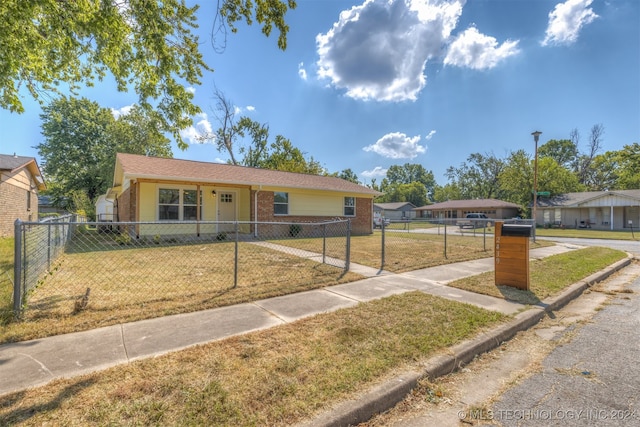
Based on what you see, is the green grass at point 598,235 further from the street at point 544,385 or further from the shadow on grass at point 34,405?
the shadow on grass at point 34,405

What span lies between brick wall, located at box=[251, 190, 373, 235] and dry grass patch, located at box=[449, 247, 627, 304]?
10.3m

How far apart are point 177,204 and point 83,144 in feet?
95.0

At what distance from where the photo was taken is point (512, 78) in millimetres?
14578

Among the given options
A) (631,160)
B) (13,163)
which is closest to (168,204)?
(13,163)

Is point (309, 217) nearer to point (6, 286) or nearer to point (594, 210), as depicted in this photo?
point (6, 286)

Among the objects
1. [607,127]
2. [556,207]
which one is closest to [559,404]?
[556,207]

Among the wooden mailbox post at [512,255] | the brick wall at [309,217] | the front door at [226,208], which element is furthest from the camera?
the front door at [226,208]

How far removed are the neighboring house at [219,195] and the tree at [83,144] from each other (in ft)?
49.8

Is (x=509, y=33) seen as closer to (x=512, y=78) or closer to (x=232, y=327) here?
(x=512, y=78)

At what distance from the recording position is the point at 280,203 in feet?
50.9

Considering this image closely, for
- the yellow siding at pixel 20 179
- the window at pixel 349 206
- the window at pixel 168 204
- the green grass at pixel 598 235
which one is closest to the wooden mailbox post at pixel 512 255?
the window at pixel 168 204

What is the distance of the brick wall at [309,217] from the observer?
14602 millimetres

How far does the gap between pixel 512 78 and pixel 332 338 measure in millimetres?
17126

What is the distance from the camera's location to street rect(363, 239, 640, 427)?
7.10ft
